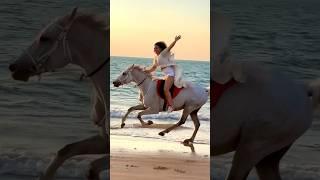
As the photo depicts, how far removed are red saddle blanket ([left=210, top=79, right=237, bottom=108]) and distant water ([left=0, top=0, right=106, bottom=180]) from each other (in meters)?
1.16

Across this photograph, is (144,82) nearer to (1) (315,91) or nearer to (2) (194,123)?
(2) (194,123)

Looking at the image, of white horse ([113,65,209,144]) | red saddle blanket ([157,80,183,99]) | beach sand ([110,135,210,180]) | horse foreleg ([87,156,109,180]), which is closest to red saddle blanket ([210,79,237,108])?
white horse ([113,65,209,144])

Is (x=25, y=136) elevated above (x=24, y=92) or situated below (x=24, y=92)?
below

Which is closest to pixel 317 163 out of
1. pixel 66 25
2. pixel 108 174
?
pixel 108 174

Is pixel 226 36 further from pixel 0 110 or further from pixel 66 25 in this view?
pixel 0 110

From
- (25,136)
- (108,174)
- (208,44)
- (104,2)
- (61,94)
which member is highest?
(104,2)

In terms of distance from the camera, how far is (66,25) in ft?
17.5

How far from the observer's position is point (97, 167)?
17.7 feet

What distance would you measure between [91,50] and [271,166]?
6.51 ft

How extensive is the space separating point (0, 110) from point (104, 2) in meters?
1.43

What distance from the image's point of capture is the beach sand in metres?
5.37

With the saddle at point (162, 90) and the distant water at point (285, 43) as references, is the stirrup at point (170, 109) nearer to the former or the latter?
the saddle at point (162, 90)

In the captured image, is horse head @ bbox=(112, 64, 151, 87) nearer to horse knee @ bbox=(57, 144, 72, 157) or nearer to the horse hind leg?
horse knee @ bbox=(57, 144, 72, 157)

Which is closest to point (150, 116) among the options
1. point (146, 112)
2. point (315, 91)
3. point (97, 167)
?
point (146, 112)
